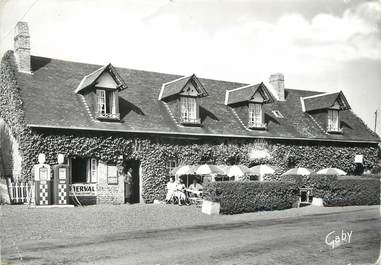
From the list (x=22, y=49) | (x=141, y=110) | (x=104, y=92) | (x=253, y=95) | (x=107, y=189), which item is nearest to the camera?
(x=107, y=189)

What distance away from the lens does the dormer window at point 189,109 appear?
23.6 metres

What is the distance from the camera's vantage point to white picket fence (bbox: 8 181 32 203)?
1734cm

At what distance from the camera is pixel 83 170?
2033 cm

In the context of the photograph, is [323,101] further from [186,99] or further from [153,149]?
[153,149]

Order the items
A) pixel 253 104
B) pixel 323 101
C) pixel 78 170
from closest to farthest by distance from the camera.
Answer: pixel 78 170 < pixel 253 104 < pixel 323 101

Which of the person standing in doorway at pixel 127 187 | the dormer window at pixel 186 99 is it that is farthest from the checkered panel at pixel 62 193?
the dormer window at pixel 186 99

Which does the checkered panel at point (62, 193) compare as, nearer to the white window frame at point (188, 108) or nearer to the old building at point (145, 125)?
the old building at point (145, 125)

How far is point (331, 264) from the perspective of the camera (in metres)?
10.9

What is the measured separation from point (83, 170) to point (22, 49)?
249 inches

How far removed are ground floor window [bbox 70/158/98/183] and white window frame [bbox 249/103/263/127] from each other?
986 centimetres

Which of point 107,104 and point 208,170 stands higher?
point 107,104

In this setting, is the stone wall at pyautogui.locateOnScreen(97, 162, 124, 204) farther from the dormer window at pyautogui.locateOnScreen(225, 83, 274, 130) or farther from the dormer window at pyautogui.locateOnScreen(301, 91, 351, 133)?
the dormer window at pyautogui.locateOnScreen(301, 91, 351, 133)

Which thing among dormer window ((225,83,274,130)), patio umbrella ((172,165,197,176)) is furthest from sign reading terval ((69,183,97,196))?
dormer window ((225,83,274,130))

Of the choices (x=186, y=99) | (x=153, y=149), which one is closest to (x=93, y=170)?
(x=153, y=149)
